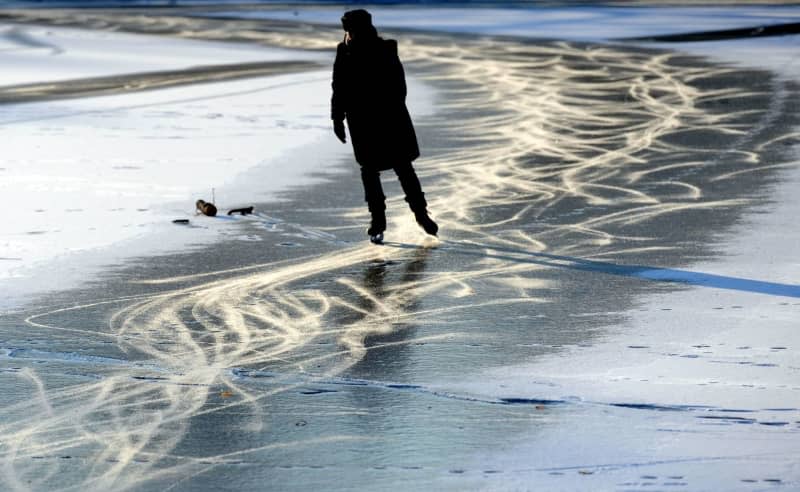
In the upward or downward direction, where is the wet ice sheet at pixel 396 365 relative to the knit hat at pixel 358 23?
downward

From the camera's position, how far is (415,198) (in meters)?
9.87

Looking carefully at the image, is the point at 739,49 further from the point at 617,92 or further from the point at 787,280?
the point at 787,280

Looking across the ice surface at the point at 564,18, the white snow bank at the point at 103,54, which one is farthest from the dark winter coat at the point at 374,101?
the ice surface at the point at 564,18

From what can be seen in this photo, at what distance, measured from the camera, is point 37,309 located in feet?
25.7

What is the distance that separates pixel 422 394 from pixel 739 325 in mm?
1982

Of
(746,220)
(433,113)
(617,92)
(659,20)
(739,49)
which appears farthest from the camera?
(659,20)

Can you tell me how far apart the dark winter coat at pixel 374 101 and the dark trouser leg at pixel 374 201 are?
8cm

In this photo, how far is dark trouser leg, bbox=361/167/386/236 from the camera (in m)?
9.73

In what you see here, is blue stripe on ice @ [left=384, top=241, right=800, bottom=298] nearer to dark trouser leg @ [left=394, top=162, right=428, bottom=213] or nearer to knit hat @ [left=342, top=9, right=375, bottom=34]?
dark trouser leg @ [left=394, top=162, right=428, bottom=213]

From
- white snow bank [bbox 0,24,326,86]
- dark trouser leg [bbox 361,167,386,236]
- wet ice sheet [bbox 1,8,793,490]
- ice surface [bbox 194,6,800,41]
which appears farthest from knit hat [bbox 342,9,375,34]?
ice surface [bbox 194,6,800,41]

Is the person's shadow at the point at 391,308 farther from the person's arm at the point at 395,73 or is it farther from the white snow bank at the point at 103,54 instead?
the white snow bank at the point at 103,54

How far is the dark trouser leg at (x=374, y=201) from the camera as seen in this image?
9.73 m

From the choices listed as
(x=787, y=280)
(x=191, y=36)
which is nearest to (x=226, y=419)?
(x=787, y=280)

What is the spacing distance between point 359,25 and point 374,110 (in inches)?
22.8
